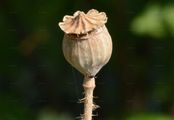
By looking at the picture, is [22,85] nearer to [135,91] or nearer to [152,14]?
[135,91]

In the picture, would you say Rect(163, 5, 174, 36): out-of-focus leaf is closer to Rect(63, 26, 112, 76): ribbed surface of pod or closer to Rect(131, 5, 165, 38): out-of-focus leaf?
Rect(131, 5, 165, 38): out-of-focus leaf

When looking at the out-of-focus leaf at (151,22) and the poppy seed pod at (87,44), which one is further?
the out-of-focus leaf at (151,22)

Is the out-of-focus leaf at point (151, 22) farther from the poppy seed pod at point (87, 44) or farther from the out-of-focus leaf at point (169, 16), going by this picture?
the poppy seed pod at point (87, 44)

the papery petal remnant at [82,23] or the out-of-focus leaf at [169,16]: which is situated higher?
the out-of-focus leaf at [169,16]

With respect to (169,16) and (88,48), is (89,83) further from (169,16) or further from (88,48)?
(169,16)

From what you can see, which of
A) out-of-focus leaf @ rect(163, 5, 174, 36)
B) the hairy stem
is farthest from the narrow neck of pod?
out-of-focus leaf @ rect(163, 5, 174, 36)

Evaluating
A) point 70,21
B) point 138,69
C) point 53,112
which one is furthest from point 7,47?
point 70,21

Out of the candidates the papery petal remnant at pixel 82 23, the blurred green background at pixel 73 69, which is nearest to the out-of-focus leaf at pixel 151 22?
the blurred green background at pixel 73 69
